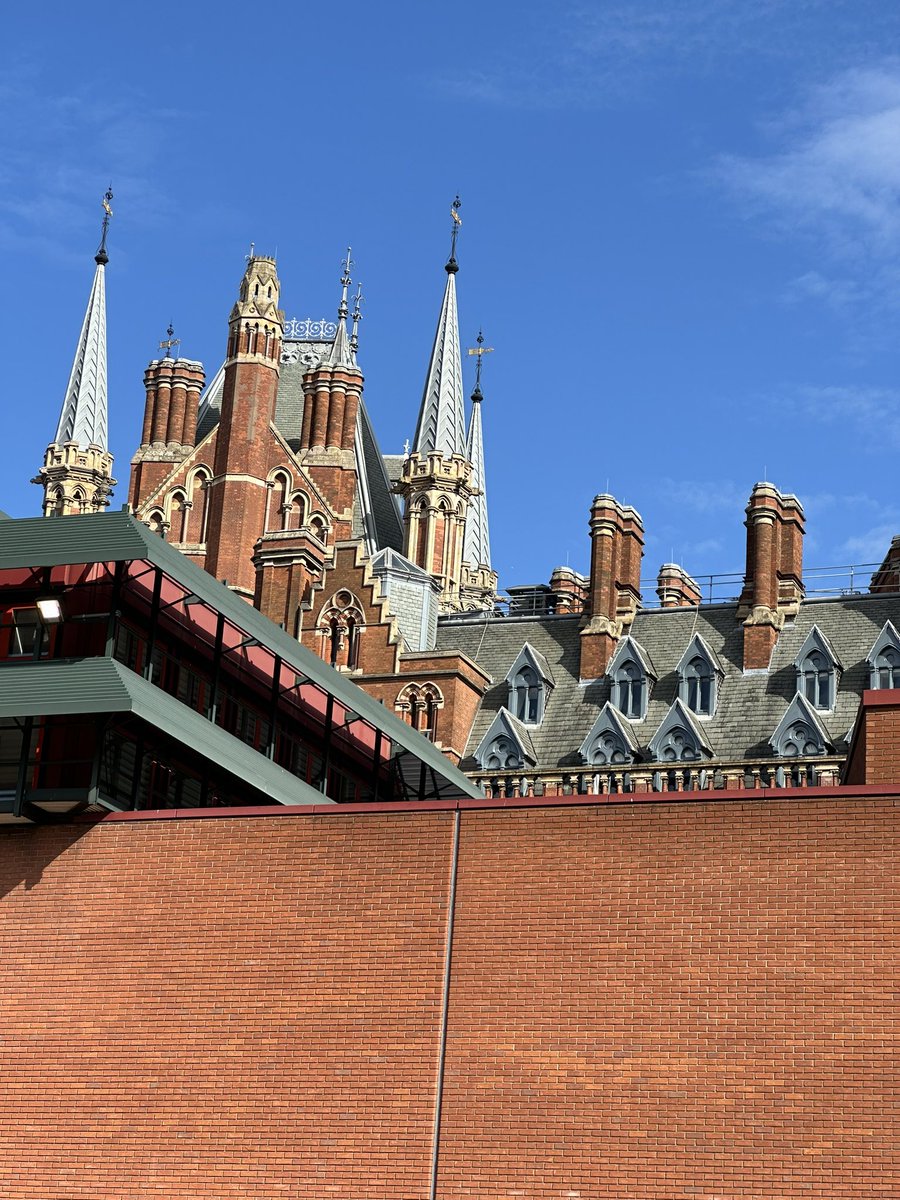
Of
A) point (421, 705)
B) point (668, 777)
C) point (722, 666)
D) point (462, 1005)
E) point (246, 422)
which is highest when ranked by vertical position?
point (246, 422)

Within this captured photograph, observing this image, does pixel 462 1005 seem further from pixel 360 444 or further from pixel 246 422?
pixel 360 444

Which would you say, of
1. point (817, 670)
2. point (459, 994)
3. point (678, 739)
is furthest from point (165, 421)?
point (459, 994)

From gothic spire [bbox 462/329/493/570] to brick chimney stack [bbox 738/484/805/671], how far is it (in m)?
34.4

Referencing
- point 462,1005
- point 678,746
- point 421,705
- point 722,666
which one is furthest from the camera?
point 421,705

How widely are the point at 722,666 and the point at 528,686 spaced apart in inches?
237

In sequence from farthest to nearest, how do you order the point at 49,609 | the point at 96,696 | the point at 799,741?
the point at 799,741, the point at 49,609, the point at 96,696

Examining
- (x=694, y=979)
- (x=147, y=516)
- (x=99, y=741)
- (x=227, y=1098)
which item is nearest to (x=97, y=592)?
(x=99, y=741)

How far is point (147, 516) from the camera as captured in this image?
75.2 meters

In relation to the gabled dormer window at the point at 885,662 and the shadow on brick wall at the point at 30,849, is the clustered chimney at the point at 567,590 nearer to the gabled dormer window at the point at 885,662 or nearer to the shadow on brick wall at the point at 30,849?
the gabled dormer window at the point at 885,662

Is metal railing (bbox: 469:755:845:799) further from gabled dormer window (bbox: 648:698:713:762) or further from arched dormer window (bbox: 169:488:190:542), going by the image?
arched dormer window (bbox: 169:488:190:542)

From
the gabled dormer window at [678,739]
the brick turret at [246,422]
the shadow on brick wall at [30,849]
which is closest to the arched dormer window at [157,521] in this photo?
the brick turret at [246,422]

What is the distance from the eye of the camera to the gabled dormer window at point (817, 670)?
6247 cm

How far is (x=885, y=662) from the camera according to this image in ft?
204

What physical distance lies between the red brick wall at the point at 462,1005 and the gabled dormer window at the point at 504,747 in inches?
1066
